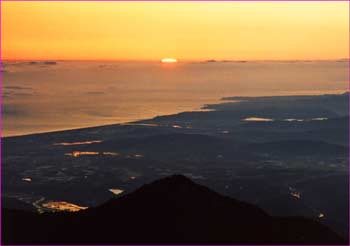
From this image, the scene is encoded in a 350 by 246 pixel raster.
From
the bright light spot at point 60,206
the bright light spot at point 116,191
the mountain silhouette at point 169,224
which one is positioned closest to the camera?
the mountain silhouette at point 169,224

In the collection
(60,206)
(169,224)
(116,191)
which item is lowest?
(60,206)

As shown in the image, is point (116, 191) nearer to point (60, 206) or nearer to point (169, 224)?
point (60, 206)

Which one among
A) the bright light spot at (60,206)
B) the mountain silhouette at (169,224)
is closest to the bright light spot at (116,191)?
the bright light spot at (60,206)

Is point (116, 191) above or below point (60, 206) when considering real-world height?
above

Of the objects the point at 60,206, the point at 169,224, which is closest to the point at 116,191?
the point at 60,206

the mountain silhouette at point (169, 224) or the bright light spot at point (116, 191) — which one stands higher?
the mountain silhouette at point (169, 224)

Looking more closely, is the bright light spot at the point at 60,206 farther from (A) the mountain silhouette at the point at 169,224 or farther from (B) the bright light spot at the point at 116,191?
(A) the mountain silhouette at the point at 169,224

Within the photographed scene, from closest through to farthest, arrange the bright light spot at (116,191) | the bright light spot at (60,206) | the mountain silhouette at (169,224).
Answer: the mountain silhouette at (169,224) < the bright light spot at (60,206) < the bright light spot at (116,191)

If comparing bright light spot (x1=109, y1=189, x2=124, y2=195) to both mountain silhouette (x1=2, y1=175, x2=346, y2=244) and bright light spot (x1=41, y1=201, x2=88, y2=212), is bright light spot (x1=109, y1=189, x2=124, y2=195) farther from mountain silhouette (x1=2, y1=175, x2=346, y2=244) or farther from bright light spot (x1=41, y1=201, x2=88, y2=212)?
mountain silhouette (x1=2, y1=175, x2=346, y2=244)

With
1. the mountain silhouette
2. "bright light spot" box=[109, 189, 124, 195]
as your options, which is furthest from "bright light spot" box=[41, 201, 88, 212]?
the mountain silhouette

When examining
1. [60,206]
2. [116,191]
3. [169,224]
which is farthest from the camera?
[116,191]
